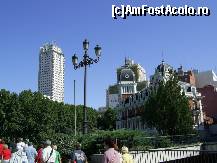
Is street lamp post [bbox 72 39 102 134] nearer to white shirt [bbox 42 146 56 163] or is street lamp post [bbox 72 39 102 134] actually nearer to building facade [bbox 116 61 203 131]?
white shirt [bbox 42 146 56 163]

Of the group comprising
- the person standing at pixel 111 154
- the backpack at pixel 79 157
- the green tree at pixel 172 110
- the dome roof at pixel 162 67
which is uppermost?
the dome roof at pixel 162 67

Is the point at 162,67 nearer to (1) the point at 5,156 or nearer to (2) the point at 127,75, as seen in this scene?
(2) the point at 127,75

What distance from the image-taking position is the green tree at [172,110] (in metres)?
47.0

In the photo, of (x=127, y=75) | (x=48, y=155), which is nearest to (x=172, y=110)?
→ (x=48, y=155)

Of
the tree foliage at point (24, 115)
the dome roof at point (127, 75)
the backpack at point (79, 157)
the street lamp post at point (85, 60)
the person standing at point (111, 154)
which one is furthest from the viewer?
the dome roof at point (127, 75)

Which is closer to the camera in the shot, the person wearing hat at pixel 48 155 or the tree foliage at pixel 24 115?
the person wearing hat at pixel 48 155

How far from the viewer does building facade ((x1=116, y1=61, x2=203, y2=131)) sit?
7650cm

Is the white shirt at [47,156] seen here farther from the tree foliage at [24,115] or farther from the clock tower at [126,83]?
the clock tower at [126,83]

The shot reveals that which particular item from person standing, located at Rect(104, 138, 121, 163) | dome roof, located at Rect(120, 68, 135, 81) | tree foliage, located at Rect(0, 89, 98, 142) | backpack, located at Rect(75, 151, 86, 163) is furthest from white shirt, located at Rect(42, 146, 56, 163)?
dome roof, located at Rect(120, 68, 135, 81)

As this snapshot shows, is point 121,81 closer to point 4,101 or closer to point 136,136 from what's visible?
point 4,101

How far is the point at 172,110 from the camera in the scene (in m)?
47.8

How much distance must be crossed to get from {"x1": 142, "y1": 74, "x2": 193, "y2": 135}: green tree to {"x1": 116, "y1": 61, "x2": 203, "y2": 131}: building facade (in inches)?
875

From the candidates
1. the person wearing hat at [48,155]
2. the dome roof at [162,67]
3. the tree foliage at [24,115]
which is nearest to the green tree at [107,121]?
the dome roof at [162,67]

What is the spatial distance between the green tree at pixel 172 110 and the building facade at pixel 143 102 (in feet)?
73.0
